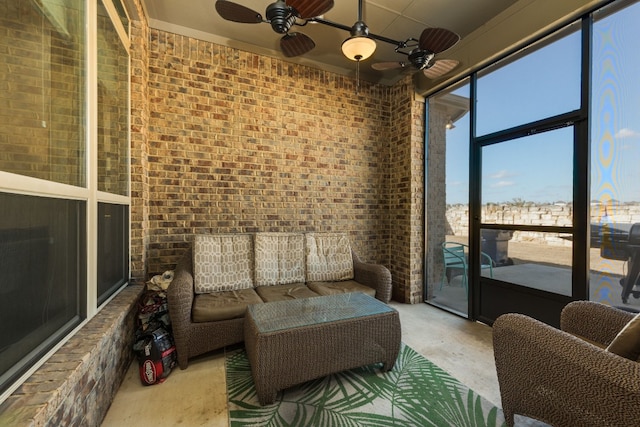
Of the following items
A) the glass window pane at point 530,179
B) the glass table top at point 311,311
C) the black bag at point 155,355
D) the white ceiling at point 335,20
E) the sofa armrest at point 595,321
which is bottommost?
the black bag at point 155,355

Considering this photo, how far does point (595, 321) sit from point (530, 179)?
1.49 metres

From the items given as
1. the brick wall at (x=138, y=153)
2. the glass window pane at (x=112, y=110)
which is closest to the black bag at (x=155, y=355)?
the brick wall at (x=138, y=153)

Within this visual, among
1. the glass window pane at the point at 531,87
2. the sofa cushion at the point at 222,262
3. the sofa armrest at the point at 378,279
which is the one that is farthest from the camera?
the sofa armrest at the point at 378,279

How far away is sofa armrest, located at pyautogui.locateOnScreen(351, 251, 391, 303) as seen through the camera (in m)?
2.68

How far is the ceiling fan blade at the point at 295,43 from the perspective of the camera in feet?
7.06

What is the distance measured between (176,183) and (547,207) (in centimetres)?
370

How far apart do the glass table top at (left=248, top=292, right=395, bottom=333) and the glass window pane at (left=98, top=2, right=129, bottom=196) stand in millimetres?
1498

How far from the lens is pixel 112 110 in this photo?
2.14 m

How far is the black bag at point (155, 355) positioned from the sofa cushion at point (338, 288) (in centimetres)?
132

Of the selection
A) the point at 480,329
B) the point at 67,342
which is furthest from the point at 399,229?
the point at 67,342

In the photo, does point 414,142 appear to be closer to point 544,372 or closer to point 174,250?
point 544,372

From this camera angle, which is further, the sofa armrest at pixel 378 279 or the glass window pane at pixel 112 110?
the sofa armrest at pixel 378 279

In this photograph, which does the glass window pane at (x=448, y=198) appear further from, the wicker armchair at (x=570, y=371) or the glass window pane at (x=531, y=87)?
the wicker armchair at (x=570, y=371)

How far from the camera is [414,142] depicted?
3.49 m
